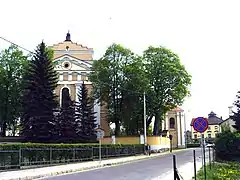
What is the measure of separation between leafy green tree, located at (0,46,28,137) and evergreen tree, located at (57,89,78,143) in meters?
10.8

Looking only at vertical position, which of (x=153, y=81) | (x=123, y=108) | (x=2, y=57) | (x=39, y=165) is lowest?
(x=39, y=165)

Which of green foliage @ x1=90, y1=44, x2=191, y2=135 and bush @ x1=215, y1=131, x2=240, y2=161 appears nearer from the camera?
bush @ x1=215, y1=131, x2=240, y2=161

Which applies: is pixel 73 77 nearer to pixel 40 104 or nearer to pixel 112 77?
pixel 112 77

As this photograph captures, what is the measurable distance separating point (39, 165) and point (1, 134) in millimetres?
32403

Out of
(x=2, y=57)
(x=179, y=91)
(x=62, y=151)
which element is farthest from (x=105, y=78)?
(x=62, y=151)

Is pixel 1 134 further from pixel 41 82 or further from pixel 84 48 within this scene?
pixel 84 48

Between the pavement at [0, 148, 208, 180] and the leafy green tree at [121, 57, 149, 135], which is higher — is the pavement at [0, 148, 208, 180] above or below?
below

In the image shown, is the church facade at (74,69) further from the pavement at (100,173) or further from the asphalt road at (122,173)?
the asphalt road at (122,173)

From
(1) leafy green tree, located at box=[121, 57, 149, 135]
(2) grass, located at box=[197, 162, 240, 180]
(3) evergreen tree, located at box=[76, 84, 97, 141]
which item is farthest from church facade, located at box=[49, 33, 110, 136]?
(2) grass, located at box=[197, 162, 240, 180]

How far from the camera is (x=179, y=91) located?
58.0 metres

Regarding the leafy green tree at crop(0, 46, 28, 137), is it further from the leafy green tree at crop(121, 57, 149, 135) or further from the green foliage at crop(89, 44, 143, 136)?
the leafy green tree at crop(121, 57, 149, 135)

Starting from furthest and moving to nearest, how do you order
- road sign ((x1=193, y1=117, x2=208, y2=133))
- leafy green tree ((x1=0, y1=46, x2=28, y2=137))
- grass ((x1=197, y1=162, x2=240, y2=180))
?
leafy green tree ((x1=0, y1=46, x2=28, y2=137)) < grass ((x1=197, y1=162, x2=240, y2=180)) < road sign ((x1=193, y1=117, x2=208, y2=133))

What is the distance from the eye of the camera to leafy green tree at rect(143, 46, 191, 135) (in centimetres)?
5800

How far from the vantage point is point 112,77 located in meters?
56.0
